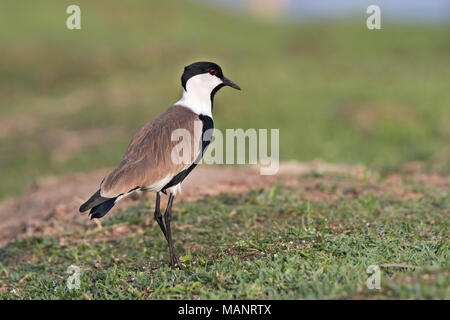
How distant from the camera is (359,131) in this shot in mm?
11016

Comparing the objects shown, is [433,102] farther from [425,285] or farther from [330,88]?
[425,285]

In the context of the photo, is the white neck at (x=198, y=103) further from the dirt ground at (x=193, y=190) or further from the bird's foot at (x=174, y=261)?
the dirt ground at (x=193, y=190)

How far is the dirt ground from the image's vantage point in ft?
19.7

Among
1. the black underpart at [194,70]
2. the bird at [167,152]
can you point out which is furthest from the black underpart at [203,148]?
the black underpart at [194,70]

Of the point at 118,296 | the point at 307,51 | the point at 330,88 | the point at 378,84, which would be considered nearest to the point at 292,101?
the point at 330,88

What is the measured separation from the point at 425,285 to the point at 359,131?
792 centimetres

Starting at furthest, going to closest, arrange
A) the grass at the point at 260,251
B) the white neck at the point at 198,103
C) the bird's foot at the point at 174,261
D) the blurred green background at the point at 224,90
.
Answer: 1. the blurred green background at the point at 224,90
2. the white neck at the point at 198,103
3. the bird's foot at the point at 174,261
4. the grass at the point at 260,251

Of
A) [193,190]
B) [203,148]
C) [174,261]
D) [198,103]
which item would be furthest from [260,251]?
[193,190]

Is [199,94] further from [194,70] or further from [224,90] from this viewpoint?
[224,90]

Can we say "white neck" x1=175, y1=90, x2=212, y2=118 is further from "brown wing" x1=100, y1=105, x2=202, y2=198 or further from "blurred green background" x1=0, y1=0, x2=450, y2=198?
"blurred green background" x1=0, y1=0, x2=450, y2=198

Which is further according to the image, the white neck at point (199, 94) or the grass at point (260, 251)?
the white neck at point (199, 94)

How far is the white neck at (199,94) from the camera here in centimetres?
450

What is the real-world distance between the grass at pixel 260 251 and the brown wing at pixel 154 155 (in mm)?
637

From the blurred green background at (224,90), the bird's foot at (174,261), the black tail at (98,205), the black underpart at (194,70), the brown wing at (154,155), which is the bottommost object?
the bird's foot at (174,261)
